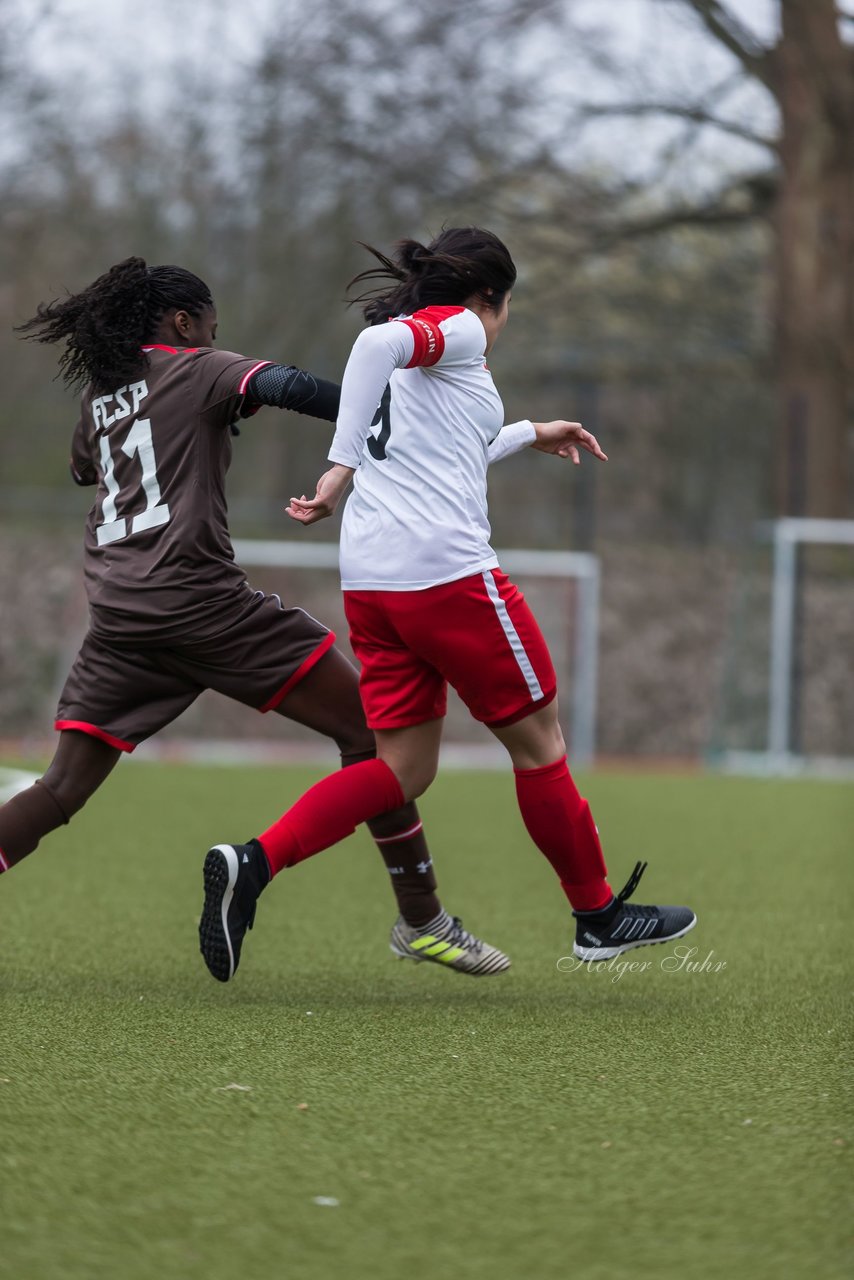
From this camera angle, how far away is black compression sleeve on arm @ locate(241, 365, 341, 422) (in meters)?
3.77

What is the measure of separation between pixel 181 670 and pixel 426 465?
0.78 meters

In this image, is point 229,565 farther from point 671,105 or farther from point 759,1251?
point 671,105

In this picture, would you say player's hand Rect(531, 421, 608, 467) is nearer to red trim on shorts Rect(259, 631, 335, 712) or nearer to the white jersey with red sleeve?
the white jersey with red sleeve

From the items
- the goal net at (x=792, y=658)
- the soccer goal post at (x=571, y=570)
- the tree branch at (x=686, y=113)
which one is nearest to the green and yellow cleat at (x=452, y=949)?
→ the goal net at (x=792, y=658)

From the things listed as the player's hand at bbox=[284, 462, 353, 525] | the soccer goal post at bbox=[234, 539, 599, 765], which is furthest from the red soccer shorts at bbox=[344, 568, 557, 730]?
the soccer goal post at bbox=[234, 539, 599, 765]

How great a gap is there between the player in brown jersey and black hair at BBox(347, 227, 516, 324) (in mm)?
281

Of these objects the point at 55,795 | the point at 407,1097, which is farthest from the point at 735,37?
the point at 407,1097

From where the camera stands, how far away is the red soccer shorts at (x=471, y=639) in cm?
370

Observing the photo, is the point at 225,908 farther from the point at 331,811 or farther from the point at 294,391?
the point at 294,391

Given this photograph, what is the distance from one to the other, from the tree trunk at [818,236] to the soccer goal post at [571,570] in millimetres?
2833

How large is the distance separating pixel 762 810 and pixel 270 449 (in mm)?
7895

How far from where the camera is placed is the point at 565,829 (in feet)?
12.6

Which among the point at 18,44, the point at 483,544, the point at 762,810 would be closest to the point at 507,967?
the point at 483,544

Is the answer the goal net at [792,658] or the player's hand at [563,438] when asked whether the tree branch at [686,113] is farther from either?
the player's hand at [563,438]
